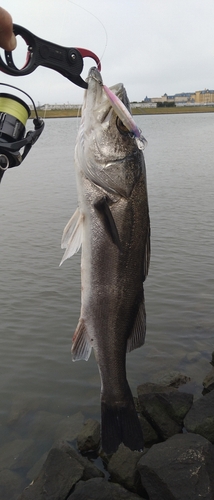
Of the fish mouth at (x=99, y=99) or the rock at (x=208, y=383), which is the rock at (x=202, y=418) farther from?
the fish mouth at (x=99, y=99)

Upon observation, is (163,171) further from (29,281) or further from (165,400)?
(165,400)

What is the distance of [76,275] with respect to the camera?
10047mm

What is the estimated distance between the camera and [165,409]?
550 cm

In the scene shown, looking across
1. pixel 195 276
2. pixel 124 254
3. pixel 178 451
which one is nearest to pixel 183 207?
pixel 195 276

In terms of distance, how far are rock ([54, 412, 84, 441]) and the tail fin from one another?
2.10 meters

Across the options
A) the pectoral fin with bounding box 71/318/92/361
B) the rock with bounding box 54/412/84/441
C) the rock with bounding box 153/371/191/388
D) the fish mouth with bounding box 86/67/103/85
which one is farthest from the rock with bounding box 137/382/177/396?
the fish mouth with bounding box 86/67/103/85

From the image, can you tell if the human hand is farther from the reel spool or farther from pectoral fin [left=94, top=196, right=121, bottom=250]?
pectoral fin [left=94, top=196, right=121, bottom=250]

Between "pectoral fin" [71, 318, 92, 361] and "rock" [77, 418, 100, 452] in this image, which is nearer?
"pectoral fin" [71, 318, 92, 361]

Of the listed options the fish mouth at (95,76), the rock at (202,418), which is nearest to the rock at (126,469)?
the rock at (202,418)

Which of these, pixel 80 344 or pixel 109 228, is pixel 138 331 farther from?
pixel 109 228

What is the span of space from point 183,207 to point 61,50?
13.1 metres

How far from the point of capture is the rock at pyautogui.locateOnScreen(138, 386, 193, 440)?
5.40m

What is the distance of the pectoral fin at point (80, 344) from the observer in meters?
3.31

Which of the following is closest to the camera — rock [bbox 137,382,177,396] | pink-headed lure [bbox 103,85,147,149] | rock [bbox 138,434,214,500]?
pink-headed lure [bbox 103,85,147,149]
